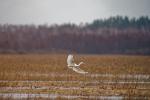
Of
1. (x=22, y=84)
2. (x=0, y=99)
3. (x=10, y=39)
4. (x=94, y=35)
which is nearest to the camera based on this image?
(x=0, y=99)

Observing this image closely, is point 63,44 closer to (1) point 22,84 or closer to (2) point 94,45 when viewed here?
(2) point 94,45

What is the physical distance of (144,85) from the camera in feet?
74.1

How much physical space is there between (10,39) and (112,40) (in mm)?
26919

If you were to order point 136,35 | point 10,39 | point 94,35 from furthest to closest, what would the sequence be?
point 94,35 → point 136,35 → point 10,39

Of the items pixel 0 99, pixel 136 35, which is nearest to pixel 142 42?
pixel 136 35

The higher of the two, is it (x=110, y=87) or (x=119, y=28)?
(x=119, y=28)

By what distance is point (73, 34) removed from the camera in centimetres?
A: 10075

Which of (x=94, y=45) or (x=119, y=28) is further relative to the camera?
(x=119, y=28)

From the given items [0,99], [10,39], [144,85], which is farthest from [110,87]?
[10,39]

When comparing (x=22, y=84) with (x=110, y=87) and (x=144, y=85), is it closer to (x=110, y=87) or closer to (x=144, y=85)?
(x=110, y=87)

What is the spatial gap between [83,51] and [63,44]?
5.34 m

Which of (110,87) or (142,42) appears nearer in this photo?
(110,87)

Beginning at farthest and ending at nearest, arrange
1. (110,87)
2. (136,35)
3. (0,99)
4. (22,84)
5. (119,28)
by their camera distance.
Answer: (119,28) < (136,35) < (22,84) < (110,87) < (0,99)

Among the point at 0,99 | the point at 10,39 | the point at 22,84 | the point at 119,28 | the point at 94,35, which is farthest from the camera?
the point at 119,28
